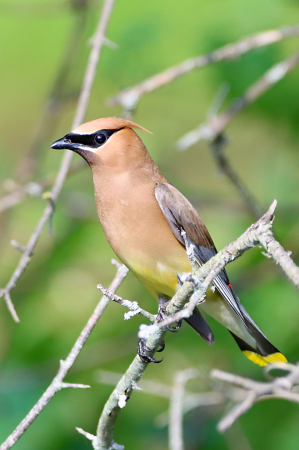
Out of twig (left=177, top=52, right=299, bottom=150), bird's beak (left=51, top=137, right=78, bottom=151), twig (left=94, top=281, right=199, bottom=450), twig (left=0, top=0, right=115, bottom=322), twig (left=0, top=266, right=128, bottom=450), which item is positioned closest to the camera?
twig (left=0, top=266, right=128, bottom=450)

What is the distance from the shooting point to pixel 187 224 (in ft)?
10.5

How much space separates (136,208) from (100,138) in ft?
1.34

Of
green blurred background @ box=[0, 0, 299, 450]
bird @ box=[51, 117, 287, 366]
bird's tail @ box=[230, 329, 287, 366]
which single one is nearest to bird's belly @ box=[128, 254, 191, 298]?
bird @ box=[51, 117, 287, 366]

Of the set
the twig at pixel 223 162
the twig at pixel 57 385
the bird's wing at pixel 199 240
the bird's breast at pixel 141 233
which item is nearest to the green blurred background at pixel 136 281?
the twig at pixel 223 162

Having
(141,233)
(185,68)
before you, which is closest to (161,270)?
(141,233)

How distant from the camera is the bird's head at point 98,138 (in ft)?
9.86

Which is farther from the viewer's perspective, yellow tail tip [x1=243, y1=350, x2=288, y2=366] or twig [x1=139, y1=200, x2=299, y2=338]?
yellow tail tip [x1=243, y1=350, x2=288, y2=366]

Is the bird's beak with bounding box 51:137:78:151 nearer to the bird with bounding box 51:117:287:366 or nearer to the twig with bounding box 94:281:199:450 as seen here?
the bird with bounding box 51:117:287:366

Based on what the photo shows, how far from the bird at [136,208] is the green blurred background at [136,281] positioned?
0.97 m

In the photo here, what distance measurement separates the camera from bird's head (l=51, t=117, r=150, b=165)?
9.86ft

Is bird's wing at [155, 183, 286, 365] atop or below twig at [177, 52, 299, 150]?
below

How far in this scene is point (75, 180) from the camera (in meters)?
5.38

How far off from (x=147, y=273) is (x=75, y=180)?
2.49 metres

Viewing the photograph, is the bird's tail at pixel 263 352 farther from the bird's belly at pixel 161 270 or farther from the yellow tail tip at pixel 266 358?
the bird's belly at pixel 161 270
